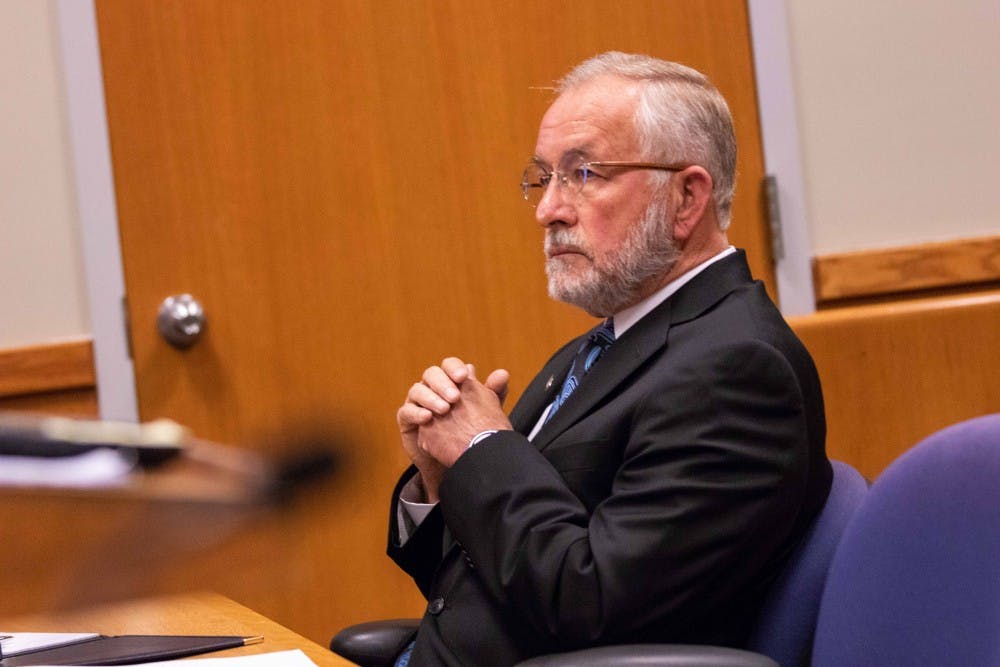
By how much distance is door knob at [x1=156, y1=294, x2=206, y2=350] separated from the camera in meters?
2.61

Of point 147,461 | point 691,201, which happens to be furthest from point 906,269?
point 147,461

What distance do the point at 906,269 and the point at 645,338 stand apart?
143 cm

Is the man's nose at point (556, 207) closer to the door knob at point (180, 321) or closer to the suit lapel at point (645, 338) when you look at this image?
the suit lapel at point (645, 338)

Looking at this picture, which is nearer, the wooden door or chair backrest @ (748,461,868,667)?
chair backrest @ (748,461,868,667)

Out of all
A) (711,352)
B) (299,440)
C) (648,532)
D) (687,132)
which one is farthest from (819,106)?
(299,440)

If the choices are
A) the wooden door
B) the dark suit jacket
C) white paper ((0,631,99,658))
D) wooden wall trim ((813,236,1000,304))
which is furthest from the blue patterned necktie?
wooden wall trim ((813,236,1000,304))

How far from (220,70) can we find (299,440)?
2274mm

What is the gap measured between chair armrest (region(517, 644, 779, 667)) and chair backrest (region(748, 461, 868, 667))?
181 mm

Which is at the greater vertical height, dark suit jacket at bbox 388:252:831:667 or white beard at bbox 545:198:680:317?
white beard at bbox 545:198:680:317

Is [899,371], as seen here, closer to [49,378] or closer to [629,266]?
[629,266]

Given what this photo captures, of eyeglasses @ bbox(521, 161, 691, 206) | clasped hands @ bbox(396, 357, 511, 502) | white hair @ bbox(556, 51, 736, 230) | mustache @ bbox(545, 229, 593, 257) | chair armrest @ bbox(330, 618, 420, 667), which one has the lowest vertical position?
chair armrest @ bbox(330, 618, 420, 667)

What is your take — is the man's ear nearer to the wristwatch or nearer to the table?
the wristwatch

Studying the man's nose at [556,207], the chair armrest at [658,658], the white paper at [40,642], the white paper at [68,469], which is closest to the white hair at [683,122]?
the man's nose at [556,207]

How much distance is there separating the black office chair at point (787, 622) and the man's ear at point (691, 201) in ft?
1.34
